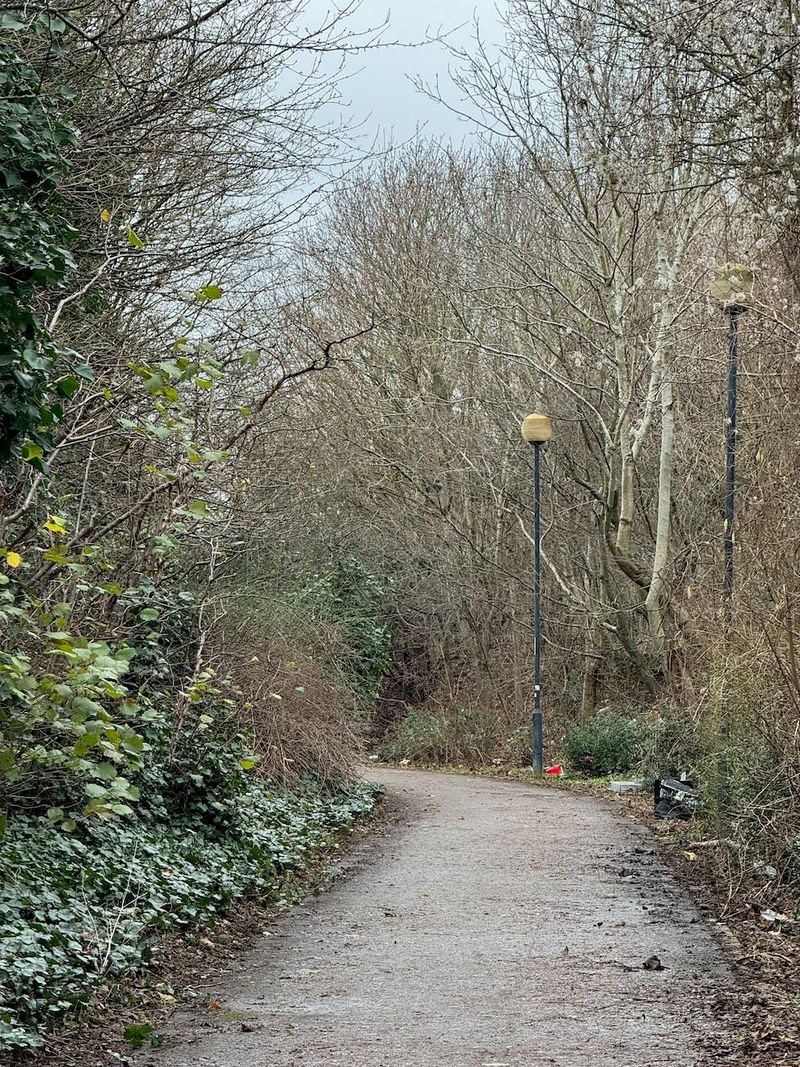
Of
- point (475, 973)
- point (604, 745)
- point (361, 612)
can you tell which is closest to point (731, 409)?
point (475, 973)

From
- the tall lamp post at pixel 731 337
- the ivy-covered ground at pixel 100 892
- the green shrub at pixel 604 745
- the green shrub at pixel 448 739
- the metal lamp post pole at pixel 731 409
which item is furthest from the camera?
the green shrub at pixel 448 739

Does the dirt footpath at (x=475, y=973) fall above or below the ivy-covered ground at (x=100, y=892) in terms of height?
below

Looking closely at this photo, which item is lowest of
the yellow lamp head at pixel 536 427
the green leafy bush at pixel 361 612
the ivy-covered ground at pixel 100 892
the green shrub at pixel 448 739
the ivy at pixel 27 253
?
the green shrub at pixel 448 739

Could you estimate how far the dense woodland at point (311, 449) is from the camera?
6590 millimetres

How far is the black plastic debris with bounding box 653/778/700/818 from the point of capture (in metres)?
12.9

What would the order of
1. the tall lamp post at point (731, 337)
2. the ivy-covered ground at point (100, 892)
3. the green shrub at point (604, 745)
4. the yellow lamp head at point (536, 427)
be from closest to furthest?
1. the ivy-covered ground at point (100, 892)
2. the tall lamp post at point (731, 337)
3. the green shrub at point (604, 745)
4. the yellow lamp head at point (536, 427)

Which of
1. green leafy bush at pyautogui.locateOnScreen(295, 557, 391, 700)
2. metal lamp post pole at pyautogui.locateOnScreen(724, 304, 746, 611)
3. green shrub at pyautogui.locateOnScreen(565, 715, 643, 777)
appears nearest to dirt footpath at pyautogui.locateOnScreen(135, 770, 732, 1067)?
metal lamp post pole at pyautogui.locateOnScreen(724, 304, 746, 611)

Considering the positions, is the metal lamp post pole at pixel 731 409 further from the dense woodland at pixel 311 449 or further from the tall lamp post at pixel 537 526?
the tall lamp post at pixel 537 526

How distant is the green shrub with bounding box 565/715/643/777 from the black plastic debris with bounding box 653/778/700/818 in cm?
614

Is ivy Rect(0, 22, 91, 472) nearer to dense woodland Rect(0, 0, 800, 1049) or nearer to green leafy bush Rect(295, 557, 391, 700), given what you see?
dense woodland Rect(0, 0, 800, 1049)

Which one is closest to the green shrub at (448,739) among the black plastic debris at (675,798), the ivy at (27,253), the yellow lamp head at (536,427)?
the yellow lamp head at (536,427)

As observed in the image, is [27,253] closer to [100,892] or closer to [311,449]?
[100,892]

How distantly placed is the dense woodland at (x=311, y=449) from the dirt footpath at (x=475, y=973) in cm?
71

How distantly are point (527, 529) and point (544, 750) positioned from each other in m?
4.39
